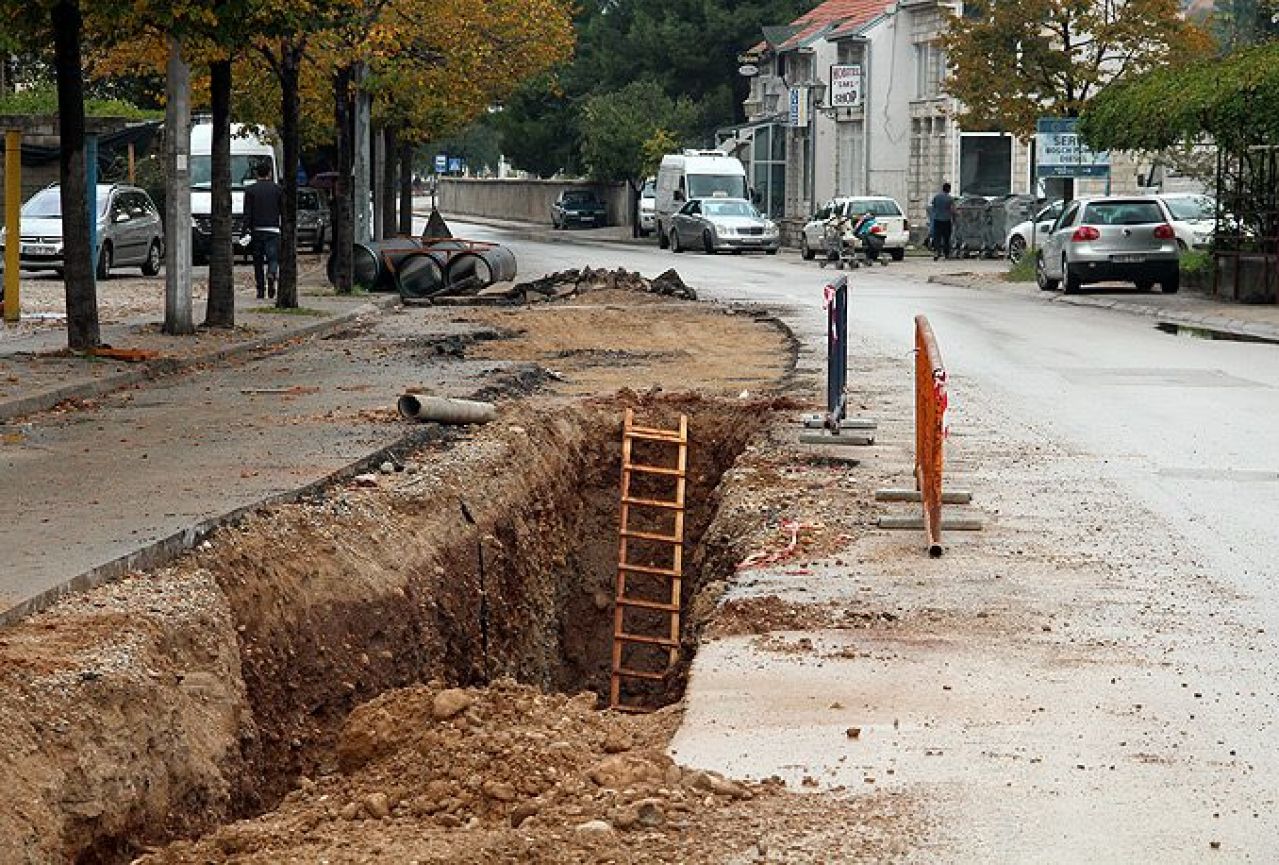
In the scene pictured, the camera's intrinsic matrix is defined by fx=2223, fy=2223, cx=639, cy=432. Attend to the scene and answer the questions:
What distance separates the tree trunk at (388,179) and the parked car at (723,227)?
9793 mm

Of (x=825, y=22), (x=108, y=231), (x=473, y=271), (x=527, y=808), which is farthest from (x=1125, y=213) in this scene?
(x=825, y=22)

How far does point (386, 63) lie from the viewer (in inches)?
1379

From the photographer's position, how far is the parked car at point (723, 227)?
58656mm

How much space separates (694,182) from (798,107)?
39.9 feet

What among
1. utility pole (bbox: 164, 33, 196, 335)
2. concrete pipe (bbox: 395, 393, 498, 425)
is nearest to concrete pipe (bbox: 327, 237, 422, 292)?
utility pole (bbox: 164, 33, 196, 335)

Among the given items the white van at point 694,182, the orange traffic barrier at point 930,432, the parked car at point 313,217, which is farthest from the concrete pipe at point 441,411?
the white van at point 694,182

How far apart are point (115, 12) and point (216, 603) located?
12470 mm

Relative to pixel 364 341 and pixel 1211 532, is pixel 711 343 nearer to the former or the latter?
pixel 364 341

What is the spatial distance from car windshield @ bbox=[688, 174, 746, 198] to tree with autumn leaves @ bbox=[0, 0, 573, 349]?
36.4ft

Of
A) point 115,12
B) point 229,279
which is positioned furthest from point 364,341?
point 115,12

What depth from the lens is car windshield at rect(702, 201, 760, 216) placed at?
59.4 meters

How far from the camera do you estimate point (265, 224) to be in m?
31.5

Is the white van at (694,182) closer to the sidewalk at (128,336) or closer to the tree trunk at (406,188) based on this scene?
the tree trunk at (406,188)

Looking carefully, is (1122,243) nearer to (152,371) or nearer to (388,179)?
(152,371)
